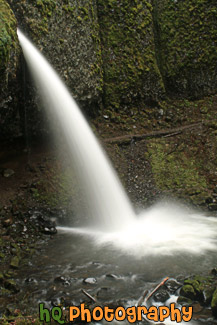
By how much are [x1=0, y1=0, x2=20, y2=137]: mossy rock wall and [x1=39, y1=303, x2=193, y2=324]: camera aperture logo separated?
185 inches

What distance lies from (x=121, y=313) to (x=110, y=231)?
338 centimetres

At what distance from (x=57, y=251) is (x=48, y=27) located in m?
6.47

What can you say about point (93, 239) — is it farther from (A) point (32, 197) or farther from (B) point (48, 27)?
(B) point (48, 27)

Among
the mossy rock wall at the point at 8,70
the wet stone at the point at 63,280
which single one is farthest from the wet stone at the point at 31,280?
the mossy rock wall at the point at 8,70

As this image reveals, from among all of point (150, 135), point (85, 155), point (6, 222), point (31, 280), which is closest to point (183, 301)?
point (31, 280)

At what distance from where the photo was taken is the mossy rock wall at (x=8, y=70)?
6008mm

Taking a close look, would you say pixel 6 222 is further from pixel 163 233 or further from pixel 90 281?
pixel 163 233

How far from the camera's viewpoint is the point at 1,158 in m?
8.55

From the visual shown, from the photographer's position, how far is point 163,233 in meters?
6.95

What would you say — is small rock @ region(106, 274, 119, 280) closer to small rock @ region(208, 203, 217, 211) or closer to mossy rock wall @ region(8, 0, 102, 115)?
small rock @ region(208, 203, 217, 211)

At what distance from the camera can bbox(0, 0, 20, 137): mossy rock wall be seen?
6008mm

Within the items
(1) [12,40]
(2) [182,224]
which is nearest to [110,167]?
(2) [182,224]

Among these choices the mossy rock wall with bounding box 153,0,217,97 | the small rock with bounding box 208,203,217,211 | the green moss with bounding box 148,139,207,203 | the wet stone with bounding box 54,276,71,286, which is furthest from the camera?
the mossy rock wall with bounding box 153,0,217,97

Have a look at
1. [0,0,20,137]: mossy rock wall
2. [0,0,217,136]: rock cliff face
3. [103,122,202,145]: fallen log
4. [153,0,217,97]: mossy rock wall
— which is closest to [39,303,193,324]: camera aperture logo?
[0,0,20,137]: mossy rock wall
